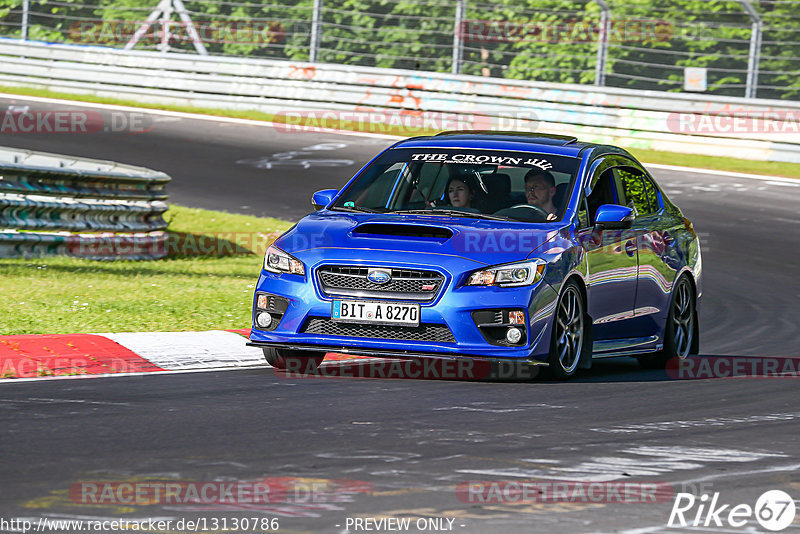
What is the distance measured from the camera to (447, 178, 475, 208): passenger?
33.4 ft

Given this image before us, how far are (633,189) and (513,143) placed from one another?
3.81ft

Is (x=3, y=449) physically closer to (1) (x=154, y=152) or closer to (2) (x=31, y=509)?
(2) (x=31, y=509)

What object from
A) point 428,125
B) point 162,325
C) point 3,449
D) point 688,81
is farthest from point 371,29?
point 3,449

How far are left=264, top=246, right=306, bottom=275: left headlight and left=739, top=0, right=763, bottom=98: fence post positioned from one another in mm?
17717

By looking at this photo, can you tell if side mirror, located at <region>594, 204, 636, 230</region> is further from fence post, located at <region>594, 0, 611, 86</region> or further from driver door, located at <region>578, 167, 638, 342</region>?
fence post, located at <region>594, 0, 611, 86</region>

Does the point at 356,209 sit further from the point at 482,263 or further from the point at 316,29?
the point at 316,29

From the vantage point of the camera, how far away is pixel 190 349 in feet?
34.3

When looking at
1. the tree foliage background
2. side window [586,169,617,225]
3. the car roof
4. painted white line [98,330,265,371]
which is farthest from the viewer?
the tree foliage background

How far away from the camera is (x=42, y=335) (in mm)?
10305

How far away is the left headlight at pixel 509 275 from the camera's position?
30.1 feet

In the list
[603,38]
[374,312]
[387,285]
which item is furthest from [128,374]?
[603,38]

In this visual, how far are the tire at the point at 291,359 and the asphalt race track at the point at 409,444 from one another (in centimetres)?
9

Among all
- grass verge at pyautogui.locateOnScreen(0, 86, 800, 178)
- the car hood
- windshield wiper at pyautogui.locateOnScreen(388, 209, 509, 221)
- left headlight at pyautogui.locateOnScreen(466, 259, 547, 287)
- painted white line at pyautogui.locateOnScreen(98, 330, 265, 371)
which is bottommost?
painted white line at pyautogui.locateOnScreen(98, 330, 265, 371)

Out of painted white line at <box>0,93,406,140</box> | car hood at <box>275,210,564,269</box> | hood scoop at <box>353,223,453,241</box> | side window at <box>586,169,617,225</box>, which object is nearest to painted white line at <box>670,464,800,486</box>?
car hood at <box>275,210,564,269</box>
